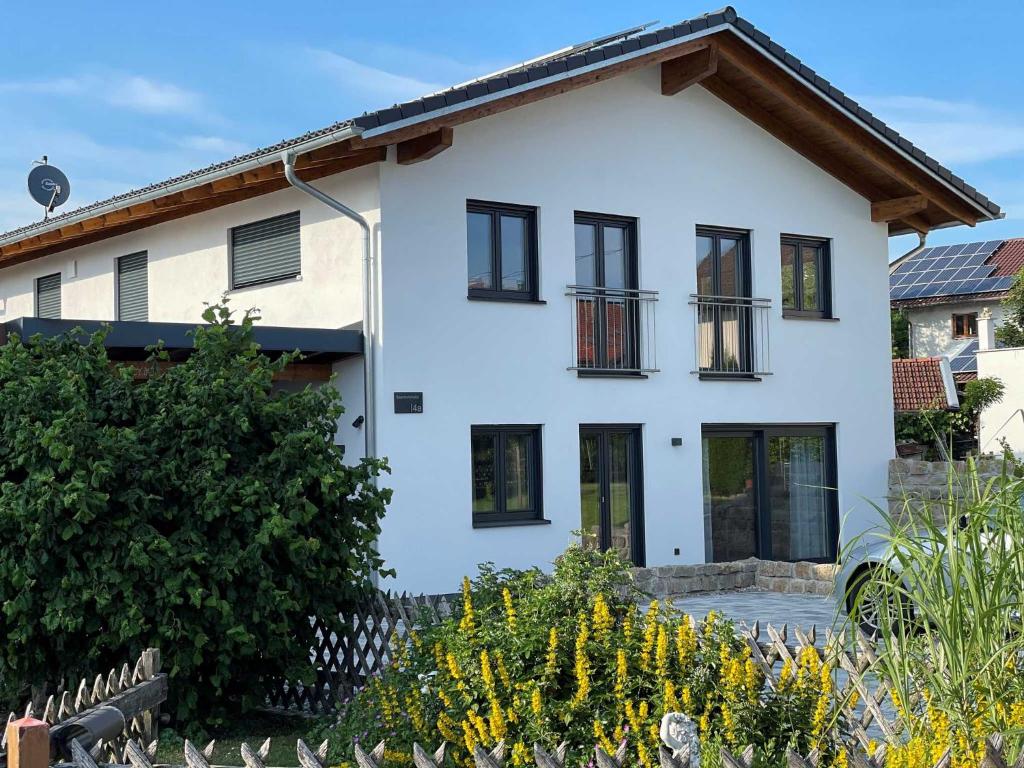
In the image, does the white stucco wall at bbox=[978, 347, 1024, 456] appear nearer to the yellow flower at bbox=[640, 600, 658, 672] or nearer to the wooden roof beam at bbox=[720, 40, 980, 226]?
the wooden roof beam at bbox=[720, 40, 980, 226]

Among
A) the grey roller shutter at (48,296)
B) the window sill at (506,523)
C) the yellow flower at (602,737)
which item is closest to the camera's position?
the yellow flower at (602,737)

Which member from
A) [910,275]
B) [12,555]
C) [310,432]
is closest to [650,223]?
[310,432]

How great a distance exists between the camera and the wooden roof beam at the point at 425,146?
13.6 m

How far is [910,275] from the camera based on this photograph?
146 feet

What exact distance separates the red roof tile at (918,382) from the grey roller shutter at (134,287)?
16.4m

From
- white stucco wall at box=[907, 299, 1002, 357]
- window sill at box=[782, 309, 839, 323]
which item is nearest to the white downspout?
window sill at box=[782, 309, 839, 323]

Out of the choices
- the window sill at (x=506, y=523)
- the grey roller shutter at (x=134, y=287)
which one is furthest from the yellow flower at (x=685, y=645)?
the grey roller shutter at (x=134, y=287)

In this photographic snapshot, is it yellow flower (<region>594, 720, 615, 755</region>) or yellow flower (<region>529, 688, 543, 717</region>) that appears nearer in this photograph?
yellow flower (<region>594, 720, 615, 755</region>)

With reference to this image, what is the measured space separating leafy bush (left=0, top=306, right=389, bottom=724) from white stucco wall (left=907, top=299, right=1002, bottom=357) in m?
40.3

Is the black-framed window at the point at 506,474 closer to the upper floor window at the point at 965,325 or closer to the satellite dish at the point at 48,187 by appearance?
the satellite dish at the point at 48,187

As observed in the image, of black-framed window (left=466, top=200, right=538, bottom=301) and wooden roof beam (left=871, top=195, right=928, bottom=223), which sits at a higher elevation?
wooden roof beam (left=871, top=195, right=928, bottom=223)

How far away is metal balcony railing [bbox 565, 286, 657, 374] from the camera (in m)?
15.2

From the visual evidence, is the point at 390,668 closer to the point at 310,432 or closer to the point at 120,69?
the point at 310,432

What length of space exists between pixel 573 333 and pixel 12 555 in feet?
29.1
